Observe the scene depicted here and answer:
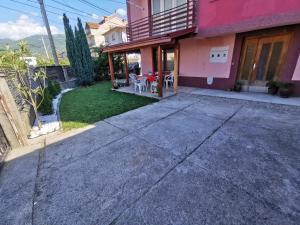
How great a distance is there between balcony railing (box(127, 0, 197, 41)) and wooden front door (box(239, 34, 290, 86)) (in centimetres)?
279

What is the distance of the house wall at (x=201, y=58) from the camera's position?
6961mm

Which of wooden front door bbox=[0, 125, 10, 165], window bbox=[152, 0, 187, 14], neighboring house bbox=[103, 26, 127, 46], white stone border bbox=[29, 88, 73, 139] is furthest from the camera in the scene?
neighboring house bbox=[103, 26, 127, 46]

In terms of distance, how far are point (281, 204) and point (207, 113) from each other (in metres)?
3.21

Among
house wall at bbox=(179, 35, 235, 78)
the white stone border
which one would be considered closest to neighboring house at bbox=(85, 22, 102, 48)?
house wall at bbox=(179, 35, 235, 78)

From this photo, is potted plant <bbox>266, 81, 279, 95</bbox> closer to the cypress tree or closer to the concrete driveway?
the concrete driveway

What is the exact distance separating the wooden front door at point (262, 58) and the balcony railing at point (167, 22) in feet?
9.17

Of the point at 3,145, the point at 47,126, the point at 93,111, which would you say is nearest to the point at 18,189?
the point at 3,145

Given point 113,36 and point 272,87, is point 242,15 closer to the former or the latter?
point 272,87

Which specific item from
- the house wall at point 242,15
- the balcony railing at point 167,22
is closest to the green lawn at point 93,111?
the balcony railing at point 167,22

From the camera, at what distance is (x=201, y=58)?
7.78 metres

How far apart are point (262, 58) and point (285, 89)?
1.63 metres

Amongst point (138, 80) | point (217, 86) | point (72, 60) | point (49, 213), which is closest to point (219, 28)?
point (217, 86)

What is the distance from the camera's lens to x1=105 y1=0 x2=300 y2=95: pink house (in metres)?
4.96

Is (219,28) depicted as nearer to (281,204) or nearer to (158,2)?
(158,2)
